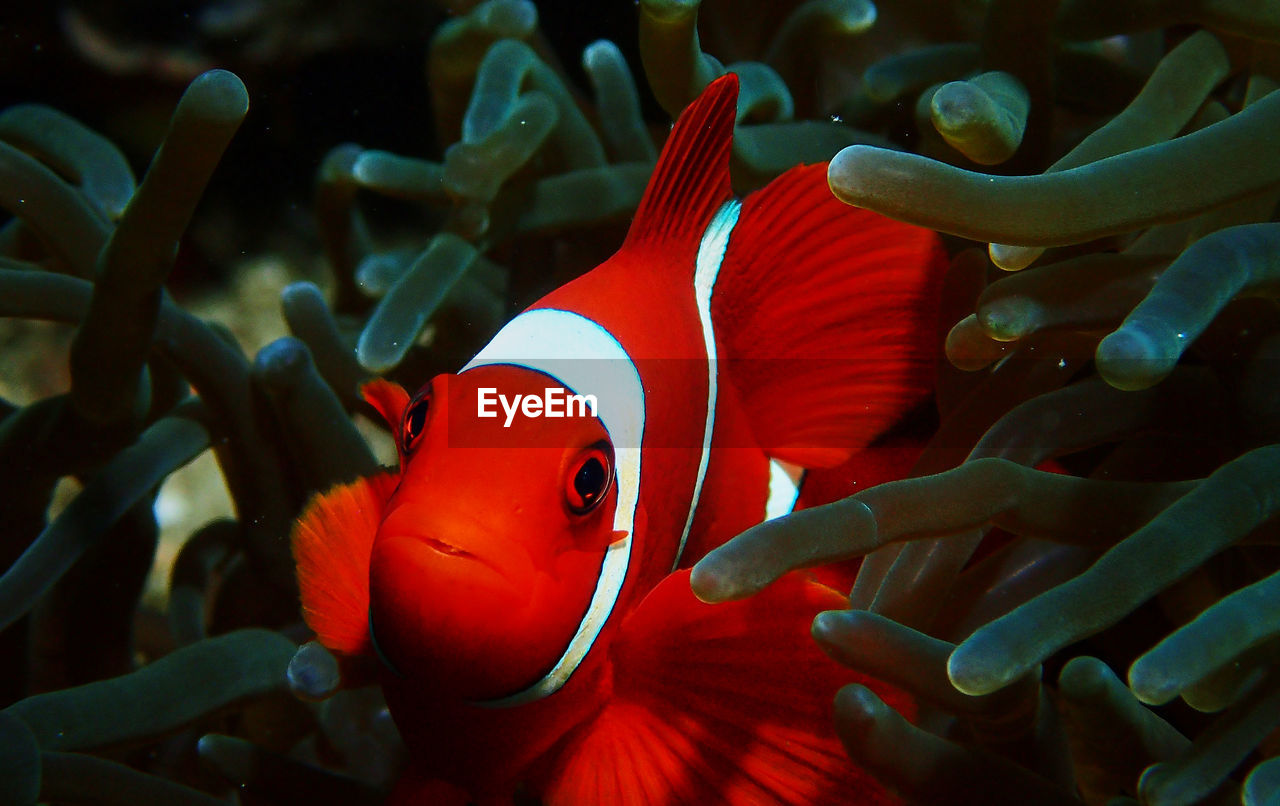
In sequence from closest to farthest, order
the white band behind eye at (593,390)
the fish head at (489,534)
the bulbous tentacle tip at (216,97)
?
the fish head at (489,534)
the white band behind eye at (593,390)
the bulbous tentacle tip at (216,97)

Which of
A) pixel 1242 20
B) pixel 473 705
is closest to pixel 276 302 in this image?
pixel 473 705

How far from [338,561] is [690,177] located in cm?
48

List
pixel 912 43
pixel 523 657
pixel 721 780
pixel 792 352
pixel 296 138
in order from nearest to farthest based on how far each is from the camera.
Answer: pixel 523 657
pixel 721 780
pixel 792 352
pixel 912 43
pixel 296 138

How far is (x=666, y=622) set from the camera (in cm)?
75

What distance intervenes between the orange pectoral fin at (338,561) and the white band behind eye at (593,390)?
187mm

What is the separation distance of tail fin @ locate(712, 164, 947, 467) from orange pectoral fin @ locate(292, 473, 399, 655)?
370mm

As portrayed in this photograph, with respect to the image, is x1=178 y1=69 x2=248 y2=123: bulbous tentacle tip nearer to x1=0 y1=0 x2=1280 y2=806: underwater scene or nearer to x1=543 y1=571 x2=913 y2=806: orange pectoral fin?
x1=0 y1=0 x2=1280 y2=806: underwater scene

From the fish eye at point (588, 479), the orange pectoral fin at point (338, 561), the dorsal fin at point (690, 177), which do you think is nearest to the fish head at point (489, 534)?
the fish eye at point (588, 479)

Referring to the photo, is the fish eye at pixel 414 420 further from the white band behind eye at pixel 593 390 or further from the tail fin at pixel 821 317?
the tail fin at pixel 821 317

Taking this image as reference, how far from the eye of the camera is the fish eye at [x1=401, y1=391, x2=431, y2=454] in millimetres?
713

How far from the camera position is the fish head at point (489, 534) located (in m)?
0.63

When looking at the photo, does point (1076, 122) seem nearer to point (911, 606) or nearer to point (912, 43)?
point (912, 43)

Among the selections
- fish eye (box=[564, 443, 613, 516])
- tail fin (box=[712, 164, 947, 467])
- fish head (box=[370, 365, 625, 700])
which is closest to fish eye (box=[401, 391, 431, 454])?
fish head (box=[370, 365, 625, 700])

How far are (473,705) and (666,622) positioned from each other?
160mm
